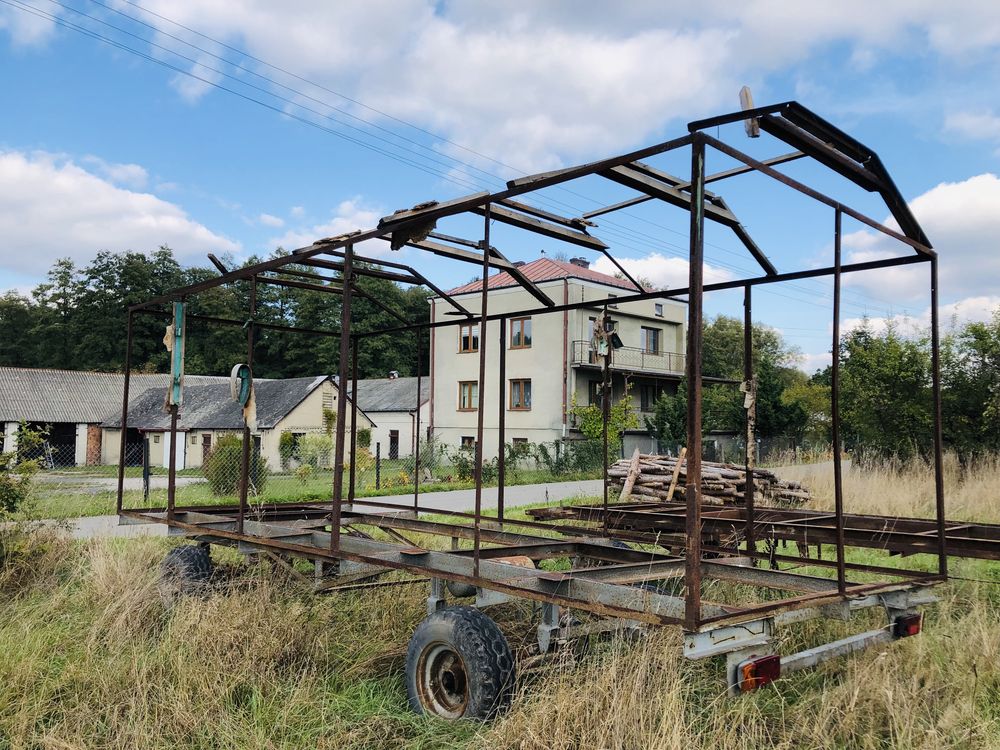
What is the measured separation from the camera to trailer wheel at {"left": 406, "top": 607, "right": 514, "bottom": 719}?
445 centimetres

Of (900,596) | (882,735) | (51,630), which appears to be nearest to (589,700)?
(882,735)

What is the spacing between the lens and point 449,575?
16.3ft

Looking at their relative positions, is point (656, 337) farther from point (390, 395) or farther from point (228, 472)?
point (228, 472)

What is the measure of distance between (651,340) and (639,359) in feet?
4.59

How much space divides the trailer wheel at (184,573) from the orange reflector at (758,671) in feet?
15.2

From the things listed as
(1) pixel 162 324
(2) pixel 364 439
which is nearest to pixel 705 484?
(2) pixel 364 439

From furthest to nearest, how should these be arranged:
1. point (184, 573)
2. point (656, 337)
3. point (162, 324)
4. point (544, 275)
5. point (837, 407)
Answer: point (162, 324), point (656, 337), point (544, 275), point (184, 573), point (837, 407)

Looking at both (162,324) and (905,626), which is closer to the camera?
(905,626)

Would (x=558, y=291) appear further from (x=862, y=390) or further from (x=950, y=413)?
(x=950, y=413)

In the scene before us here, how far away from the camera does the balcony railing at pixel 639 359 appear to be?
117 ft

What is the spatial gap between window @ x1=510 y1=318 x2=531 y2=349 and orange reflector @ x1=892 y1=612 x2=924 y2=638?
3248 centimetres

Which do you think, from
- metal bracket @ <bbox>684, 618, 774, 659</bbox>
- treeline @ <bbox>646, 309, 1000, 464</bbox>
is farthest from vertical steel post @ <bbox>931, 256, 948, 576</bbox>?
treeline @ <bbox>646, 309, 1000, 464</bbox>

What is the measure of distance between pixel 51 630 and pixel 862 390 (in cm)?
1877

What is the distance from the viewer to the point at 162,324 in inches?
2544
